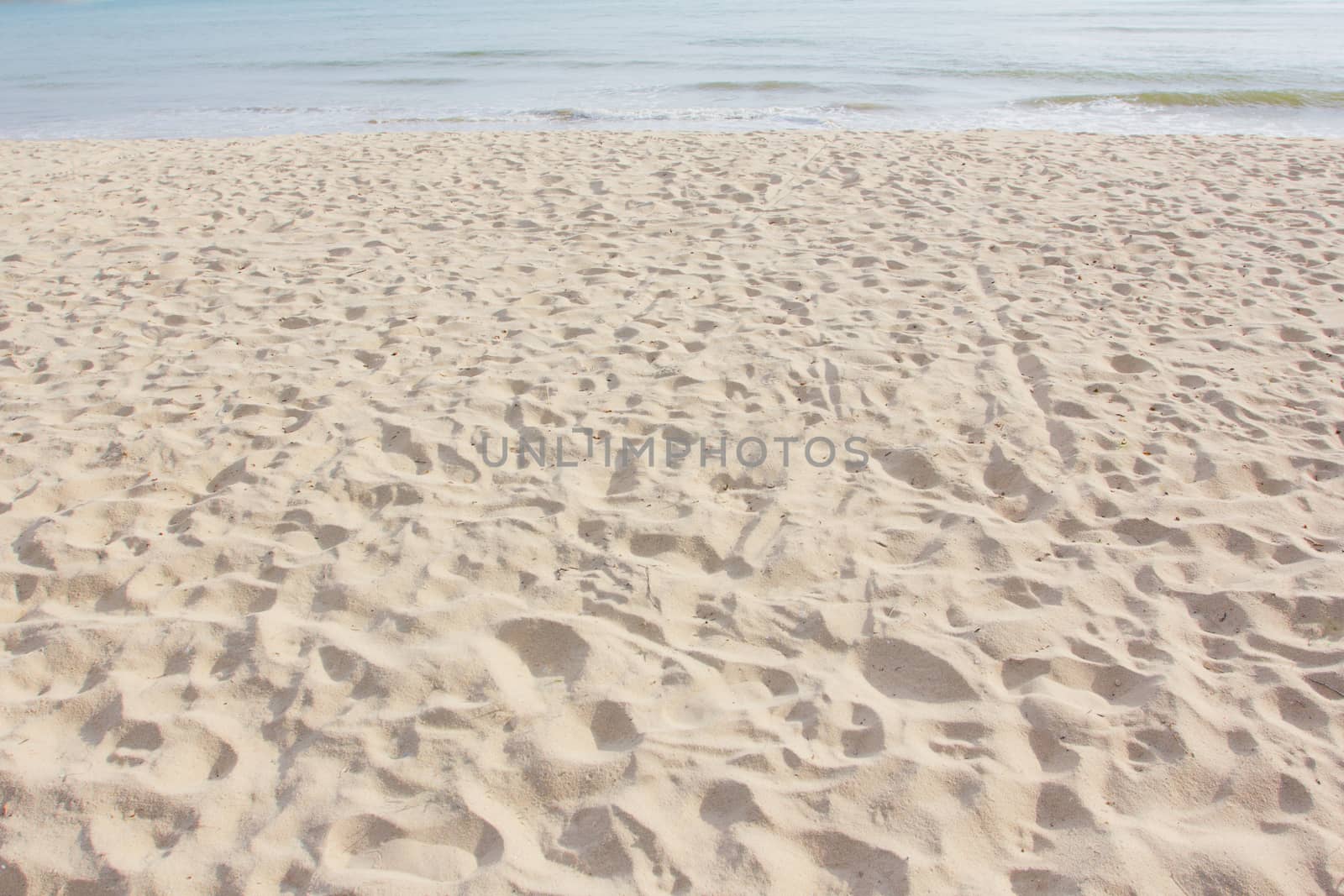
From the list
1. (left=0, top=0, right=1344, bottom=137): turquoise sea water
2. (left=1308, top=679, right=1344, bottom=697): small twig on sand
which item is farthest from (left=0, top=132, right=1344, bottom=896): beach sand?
(left=0, top=0, right=1344, bottom=137): turquoise sea water

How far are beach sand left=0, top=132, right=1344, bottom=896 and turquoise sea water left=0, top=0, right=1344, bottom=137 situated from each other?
8.41 m

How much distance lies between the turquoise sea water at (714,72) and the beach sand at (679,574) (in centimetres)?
841

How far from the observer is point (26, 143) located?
11312 mm

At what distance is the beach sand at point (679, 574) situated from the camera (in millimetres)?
2104

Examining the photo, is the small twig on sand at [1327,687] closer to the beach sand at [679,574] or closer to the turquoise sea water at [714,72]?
the beach sand at [679,574]

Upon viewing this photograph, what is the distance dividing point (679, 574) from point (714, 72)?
16.7 meters

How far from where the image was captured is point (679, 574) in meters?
2.94

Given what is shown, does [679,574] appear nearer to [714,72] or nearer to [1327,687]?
[1327,687]

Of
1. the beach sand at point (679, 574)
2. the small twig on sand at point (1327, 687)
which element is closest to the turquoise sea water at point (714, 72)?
the beach sand at point (679, 574)

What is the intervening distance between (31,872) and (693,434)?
8.35 ft

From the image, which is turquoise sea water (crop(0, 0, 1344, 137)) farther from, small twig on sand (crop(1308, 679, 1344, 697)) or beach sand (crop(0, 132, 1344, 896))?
small twig on sand (crop(1308, 679, 1344, 697))

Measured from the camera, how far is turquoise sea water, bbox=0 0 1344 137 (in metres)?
13.5

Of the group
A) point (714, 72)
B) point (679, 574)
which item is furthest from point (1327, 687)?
point (714, 72)

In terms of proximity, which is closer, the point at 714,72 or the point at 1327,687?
the point at 1327,687
